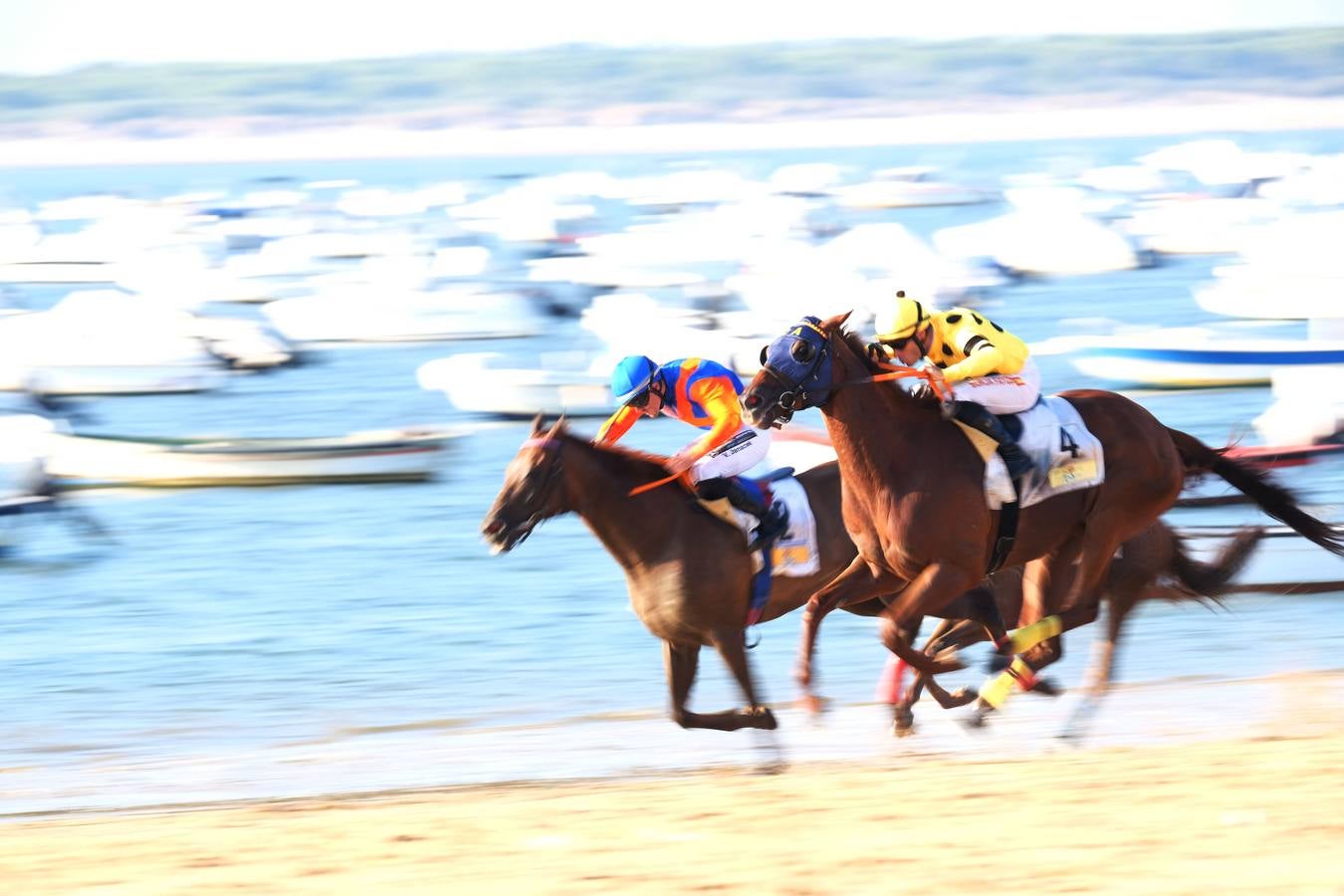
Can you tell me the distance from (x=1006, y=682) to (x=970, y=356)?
156 centimetres

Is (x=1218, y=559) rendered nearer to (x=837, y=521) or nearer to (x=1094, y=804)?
(x=837, y=521)

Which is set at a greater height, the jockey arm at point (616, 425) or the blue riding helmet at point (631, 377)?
the blue riding helmet at point (631, 377)

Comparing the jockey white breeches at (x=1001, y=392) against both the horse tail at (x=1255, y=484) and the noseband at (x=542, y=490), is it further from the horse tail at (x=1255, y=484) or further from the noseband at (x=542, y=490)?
the noseband at (x=542, y=490)

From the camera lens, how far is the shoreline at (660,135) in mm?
148375

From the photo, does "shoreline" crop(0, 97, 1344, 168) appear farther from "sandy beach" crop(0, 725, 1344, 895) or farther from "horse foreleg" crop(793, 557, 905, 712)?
"sandy beach" crop(0, 725, 1344, 895)

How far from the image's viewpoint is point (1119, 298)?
41.5m

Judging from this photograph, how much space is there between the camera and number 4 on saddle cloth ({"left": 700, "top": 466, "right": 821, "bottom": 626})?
943cm

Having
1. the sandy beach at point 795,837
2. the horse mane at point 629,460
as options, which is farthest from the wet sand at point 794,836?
the horse mane at point 629,460

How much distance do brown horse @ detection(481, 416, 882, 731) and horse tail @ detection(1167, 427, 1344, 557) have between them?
243cm

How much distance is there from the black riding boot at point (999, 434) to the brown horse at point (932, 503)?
0.30 ft

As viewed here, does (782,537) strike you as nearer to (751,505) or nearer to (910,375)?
(751,505)

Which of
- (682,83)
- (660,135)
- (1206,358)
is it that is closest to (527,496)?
(1206,358)

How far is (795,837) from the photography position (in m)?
7.04

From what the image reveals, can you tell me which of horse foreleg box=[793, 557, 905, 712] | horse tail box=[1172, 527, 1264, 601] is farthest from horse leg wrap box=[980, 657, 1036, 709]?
horse tail box=[1172, 527, 1264, 601]
